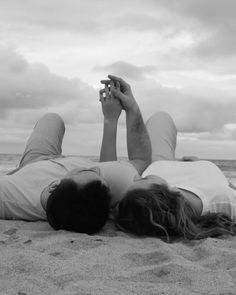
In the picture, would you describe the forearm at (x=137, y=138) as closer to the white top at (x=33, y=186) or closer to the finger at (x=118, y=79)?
the finger at (x=118, y=79)

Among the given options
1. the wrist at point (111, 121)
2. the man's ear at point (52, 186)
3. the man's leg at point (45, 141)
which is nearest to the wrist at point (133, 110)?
the wrist at point (111, 121)

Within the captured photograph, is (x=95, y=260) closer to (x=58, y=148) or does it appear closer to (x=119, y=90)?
(x=119, y=90)

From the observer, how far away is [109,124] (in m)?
3.66

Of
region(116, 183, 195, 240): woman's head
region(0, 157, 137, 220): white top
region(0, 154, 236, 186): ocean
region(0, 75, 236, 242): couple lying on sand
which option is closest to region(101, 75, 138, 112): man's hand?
region(0, 75, 236, 242): couple lying on sand

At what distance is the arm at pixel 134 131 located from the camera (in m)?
3.51

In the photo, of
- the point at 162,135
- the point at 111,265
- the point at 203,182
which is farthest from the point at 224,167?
the point at 111,265

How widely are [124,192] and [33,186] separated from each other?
2.33 ft

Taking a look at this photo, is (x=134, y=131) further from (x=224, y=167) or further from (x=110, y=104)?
(x=224, y=167)

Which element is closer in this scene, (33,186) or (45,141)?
(33,186)

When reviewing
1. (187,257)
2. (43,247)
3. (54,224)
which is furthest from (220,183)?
(43,247)

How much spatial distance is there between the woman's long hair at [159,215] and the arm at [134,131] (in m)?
0.87

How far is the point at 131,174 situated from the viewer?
115 inches

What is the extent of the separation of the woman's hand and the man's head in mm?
1036

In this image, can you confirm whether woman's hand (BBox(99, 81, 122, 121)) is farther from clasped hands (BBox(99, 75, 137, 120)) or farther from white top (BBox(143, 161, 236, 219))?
white top (BBox(143, 161, 236, 219))
